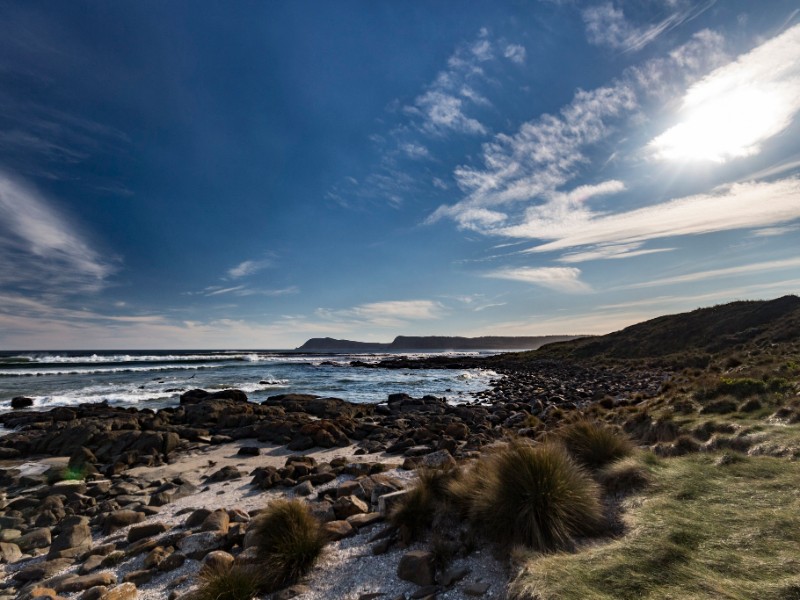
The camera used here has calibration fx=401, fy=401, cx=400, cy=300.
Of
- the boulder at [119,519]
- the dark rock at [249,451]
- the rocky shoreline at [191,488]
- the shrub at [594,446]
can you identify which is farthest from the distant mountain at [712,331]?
the boulder at [119,519]

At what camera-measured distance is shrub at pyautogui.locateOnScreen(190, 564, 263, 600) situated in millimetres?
4684

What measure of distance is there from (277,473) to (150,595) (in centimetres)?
505

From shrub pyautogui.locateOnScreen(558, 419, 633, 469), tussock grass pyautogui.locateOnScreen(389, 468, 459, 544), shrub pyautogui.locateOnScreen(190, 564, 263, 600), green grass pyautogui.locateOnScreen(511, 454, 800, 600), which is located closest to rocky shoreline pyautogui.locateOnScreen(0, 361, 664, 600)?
tussock grass pyautogui.locateOnScreen(389, 468, 459, 544)

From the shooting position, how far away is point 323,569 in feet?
17.7

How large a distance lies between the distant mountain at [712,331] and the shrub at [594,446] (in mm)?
32740

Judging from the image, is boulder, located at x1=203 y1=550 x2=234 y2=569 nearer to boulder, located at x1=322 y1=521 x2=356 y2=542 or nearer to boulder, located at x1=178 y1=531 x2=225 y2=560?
boulder, located at x1=178 y1=531 x2=225 y2=560

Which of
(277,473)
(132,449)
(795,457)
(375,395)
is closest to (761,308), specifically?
(375,395)

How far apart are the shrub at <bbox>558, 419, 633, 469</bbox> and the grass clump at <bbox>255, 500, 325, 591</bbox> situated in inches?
177

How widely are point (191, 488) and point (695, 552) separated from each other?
11037 mm

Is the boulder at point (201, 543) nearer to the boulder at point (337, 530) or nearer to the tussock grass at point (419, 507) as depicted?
the boulder at point (337, 530)

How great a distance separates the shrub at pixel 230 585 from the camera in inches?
184

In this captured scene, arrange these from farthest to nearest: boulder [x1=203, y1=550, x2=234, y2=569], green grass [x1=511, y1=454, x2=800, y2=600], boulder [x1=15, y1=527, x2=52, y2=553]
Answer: boulder [x1=15, y1=527, x2=52, y2=553] < boulder [x1=203, y1=550, x2=234, y2=569] < green grass [x1=511, y1=454, x2=800, y2=600]

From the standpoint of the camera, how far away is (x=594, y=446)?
707 cm

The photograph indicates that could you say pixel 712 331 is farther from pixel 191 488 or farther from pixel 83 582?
pixel 83 582
